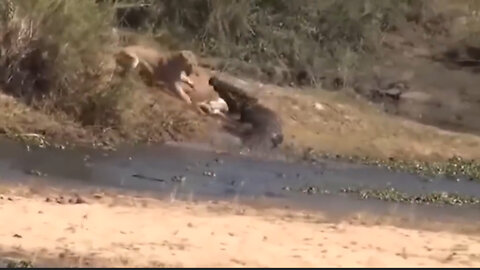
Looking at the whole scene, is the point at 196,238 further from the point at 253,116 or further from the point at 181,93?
the point at 181,93

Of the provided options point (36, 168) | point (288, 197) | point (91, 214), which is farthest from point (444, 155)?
point (91, 214)

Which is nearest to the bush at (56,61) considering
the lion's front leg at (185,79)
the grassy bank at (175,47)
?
the grassy bank at (175,47)

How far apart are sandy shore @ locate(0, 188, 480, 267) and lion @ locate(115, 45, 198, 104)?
17.2 ft

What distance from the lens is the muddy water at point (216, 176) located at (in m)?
12.4

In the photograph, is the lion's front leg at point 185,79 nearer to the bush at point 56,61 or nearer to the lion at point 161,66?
the lion at point 161,66

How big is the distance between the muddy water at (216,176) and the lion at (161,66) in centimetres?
190

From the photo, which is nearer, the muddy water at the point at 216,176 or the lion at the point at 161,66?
the muddy water at the point at 216,176

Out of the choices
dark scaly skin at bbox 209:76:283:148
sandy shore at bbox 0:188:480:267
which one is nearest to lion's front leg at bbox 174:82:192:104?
dark scaly skin at bbox 209:76:283:148

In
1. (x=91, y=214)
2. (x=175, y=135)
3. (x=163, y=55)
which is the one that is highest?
(x=163, y=55)

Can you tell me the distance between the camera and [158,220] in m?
10.1

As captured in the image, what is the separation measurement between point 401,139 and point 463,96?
3542 millimetres

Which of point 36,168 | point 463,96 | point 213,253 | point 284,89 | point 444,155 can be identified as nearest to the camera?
point 213,253

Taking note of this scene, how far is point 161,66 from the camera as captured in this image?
665 inches

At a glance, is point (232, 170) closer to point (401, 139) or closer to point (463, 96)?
point (401, 139)
